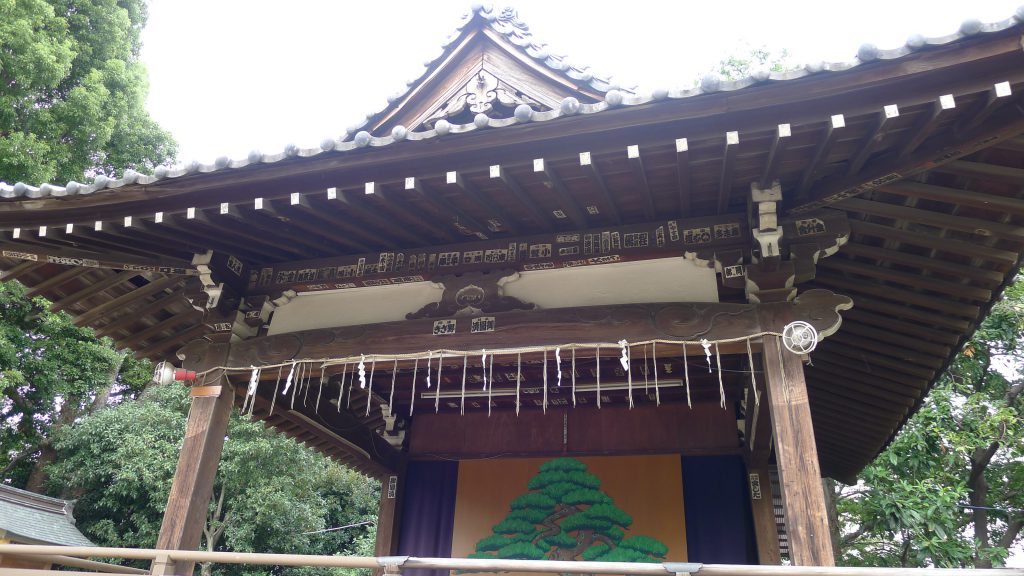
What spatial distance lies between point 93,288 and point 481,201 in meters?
3.48

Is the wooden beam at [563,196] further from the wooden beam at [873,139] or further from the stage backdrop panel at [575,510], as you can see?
the stage backdrop panel at [575,510]

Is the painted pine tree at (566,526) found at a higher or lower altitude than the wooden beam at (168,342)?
lower

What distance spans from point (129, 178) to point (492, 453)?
4.35m

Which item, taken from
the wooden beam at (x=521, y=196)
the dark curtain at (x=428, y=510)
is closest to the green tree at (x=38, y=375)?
the dark curtain at (x=428, y=510)

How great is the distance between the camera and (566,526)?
6.05 metres

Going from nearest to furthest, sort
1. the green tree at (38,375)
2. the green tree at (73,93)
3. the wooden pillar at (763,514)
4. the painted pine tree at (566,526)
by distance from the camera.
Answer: the wooden pillar at (763,514) → the painted pine tree at (566,526) → the green tree at (73,93) → the green tree at (38,375)

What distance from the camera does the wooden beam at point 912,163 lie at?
9.08 feet

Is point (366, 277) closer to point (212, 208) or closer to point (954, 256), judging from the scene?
point (212, 208)

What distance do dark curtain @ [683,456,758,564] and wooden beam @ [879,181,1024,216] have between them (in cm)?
341

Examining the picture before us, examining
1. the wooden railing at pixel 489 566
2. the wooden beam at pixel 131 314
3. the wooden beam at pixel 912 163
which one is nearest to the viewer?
the wooden railing at pixel 489 566

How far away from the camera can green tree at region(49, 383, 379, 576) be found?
47.9ft

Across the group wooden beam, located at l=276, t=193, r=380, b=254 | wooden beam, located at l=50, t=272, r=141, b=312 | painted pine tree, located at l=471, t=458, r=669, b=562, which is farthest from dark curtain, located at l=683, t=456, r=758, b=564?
wooden beam, located at l=50, t=272, r=141, b=312

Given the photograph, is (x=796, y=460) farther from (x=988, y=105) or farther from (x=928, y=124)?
(x=988, y=105)

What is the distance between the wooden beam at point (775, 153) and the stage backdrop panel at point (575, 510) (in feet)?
11.4
